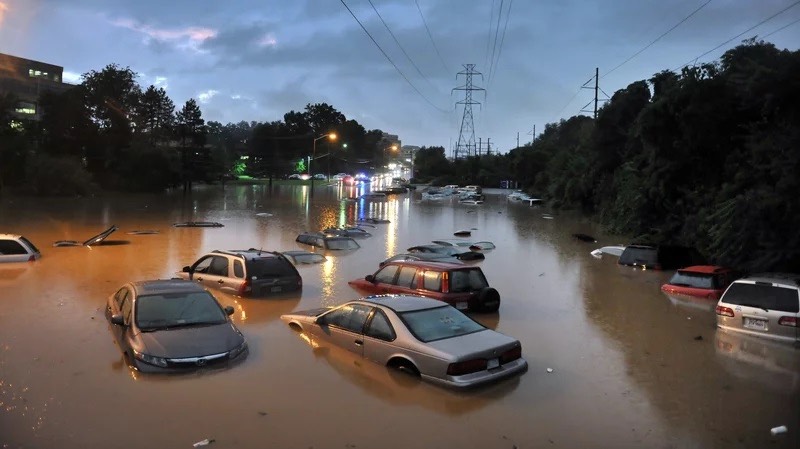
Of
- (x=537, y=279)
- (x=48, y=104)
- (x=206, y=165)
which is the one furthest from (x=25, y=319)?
(x=206, y=165)

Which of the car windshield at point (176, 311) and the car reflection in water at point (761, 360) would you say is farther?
the car windshield at point (176, 311)

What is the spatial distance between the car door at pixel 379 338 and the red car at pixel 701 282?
38.0ft

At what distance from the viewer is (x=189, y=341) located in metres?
9.90

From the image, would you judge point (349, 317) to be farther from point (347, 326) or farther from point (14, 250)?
point (14, 250)

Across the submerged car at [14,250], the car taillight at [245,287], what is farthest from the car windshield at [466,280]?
the submerged car at [14,250]

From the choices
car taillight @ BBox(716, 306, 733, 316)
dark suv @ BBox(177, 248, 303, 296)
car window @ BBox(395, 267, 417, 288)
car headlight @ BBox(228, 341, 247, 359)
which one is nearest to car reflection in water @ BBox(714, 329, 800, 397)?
car taillight @ BBox(716, 306, 733, 316)

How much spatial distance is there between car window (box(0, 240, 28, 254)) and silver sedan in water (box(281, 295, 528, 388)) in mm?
16680

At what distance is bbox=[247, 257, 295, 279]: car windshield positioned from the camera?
16.6 metres

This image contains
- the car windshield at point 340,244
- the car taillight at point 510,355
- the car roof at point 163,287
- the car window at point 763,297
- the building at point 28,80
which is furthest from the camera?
the building at point 28,80

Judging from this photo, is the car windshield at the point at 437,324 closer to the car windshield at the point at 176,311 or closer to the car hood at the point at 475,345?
the car hood at the point at 475,345

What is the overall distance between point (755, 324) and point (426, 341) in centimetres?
717

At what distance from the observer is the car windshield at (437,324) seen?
9.55 meters

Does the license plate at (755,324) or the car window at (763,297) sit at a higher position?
the car window at (763,297)

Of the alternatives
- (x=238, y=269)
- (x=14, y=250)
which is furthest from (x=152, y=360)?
(x=14, y=250)
